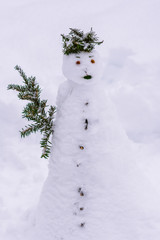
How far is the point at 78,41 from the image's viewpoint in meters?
1.55

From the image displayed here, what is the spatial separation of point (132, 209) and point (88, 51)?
108 cm

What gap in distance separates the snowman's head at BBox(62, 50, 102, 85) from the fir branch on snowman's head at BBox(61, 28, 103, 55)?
31 mm

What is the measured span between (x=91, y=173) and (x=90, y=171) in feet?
0.05

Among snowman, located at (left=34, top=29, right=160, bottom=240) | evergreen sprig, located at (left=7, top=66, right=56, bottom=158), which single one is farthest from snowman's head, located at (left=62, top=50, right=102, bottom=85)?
evergreen sprig, located at (left=7, top=66, right=56, bottom=158)

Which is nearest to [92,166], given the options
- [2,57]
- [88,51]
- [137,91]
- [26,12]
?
[88,51]

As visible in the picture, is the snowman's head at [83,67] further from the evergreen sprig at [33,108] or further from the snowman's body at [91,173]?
→ the evergreen sprig at [33,108]

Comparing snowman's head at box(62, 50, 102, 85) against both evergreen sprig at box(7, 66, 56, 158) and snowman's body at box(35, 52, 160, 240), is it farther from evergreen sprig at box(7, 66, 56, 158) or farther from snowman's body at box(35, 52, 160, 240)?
evergreen sprig at box(7, 66, 56, 158)

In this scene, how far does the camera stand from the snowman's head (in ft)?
5.16

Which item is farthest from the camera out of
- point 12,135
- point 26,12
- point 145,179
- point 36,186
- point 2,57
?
point 26,12

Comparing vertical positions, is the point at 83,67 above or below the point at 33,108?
above

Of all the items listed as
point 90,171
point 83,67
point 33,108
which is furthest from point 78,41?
point 90,171

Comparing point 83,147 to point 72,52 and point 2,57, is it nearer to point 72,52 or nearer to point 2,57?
point 72,52

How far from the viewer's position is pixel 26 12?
4.83 meters

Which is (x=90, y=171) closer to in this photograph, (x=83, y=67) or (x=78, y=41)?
(x=83, y=67)
